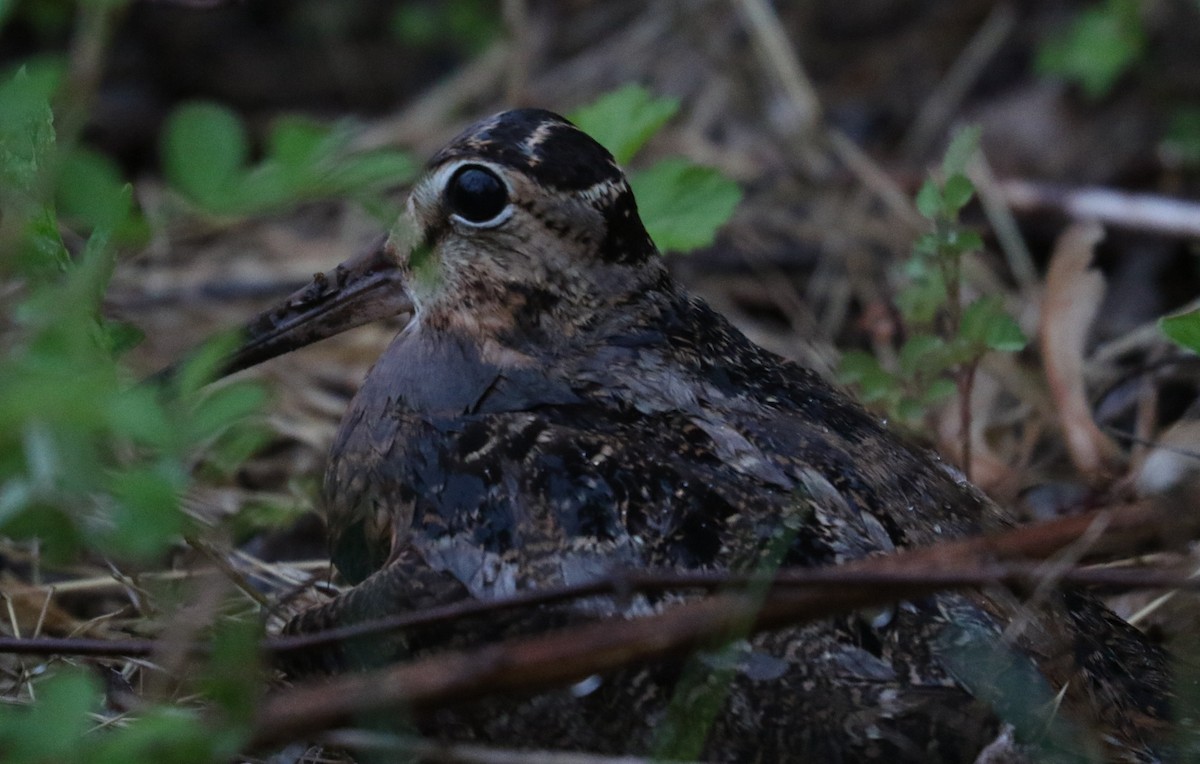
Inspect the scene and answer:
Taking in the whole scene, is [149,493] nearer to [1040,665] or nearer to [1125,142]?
[1040,665]

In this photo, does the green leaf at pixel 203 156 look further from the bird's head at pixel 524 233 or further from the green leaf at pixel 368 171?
the bird's head at pixel 524 233

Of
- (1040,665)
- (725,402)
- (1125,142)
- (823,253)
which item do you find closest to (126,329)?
(725,402)

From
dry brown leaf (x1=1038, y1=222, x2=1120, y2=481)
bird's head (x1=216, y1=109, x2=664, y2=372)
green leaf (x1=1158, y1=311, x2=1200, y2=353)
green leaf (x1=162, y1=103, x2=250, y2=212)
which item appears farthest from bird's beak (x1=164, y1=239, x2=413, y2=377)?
dry brown leaf (x1=1038, y1=222, x2=1120, y2=481)

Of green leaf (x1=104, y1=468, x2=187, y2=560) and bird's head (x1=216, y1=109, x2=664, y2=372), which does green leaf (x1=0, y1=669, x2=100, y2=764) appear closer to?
green leaf (x1=104, y1=468, x2=187, y2=560)

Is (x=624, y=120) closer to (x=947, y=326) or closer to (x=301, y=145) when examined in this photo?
(x=947, y=326)

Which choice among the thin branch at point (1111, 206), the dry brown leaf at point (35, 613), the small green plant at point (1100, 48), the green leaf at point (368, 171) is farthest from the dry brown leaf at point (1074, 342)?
the dry brown leaf at point (35, 613)
